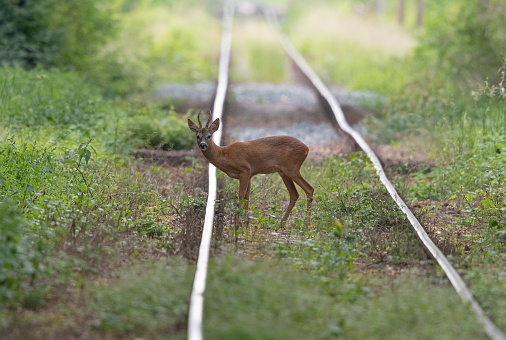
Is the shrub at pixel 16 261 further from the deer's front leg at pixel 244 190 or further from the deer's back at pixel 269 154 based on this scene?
the deer's back at pixel 269 154

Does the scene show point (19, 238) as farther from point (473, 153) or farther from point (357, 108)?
point (357, 108)

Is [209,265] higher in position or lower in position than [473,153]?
lower

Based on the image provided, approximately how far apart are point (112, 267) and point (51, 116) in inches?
255

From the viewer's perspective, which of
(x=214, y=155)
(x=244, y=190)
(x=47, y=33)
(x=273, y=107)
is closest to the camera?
(x=244, y=190)

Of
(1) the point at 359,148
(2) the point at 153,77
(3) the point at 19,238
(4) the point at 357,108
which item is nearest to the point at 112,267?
(3) the point at 19,238

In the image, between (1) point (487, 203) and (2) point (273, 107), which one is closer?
(1) point (487, 203)

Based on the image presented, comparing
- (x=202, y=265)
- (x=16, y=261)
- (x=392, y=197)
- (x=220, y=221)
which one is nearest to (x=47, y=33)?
(x=220, y=221)

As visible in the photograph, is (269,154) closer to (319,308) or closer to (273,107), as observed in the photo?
(319,308)

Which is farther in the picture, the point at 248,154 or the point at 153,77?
the point at 153,77

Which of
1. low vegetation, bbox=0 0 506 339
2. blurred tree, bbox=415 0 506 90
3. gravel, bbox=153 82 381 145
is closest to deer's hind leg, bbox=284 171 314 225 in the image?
low vegetation, bbox=0 0 506 339

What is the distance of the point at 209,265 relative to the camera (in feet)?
19.5

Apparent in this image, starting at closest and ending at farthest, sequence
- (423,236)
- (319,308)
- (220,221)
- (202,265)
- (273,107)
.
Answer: (319,308) < (202,265) < (423,236) < (220,221) < (273,107)

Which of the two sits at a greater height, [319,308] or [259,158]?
[259,158]

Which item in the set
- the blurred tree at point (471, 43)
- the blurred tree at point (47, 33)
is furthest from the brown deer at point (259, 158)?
the blurred tree at point (47, 33)
